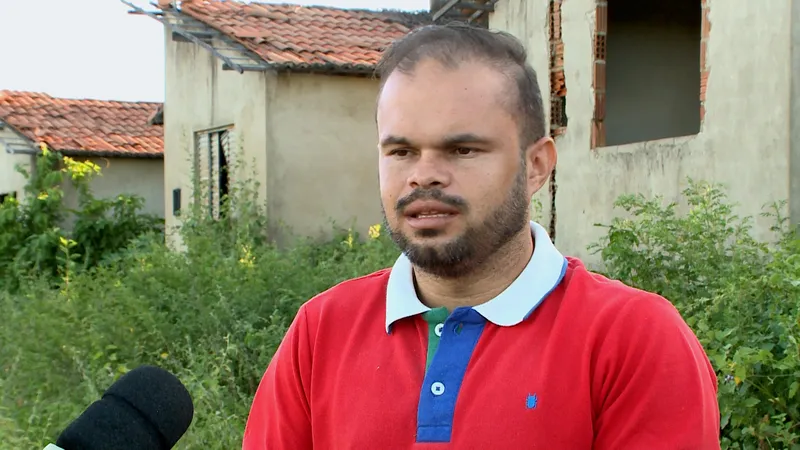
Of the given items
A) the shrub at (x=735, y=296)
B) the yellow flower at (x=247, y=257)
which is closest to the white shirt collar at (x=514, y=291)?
the shrub at (x=735, y=296)

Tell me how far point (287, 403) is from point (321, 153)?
10.6 meters

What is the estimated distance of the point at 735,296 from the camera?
4586 mm

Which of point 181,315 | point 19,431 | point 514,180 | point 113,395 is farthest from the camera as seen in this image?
point 181,315

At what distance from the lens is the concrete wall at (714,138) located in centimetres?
612

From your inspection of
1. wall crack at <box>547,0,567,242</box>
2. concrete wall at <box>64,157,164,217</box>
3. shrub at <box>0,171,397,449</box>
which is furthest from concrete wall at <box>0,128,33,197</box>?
wall crack at <box>547,0,567,242</box>

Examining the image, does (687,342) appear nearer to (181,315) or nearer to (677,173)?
(677,173)

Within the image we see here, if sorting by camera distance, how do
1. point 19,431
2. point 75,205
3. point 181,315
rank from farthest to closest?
point 75,205 < point 181,315 < point 19,431

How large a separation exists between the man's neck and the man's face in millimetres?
32

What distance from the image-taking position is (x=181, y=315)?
765 cm

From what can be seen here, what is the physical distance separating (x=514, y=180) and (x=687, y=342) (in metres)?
0.44

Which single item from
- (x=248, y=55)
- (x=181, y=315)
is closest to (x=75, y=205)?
(x=248, y=55)

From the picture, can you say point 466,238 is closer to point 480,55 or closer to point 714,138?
point 480,55

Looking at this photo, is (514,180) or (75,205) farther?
Answer: (75,205)

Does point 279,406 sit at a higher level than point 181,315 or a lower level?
higher
